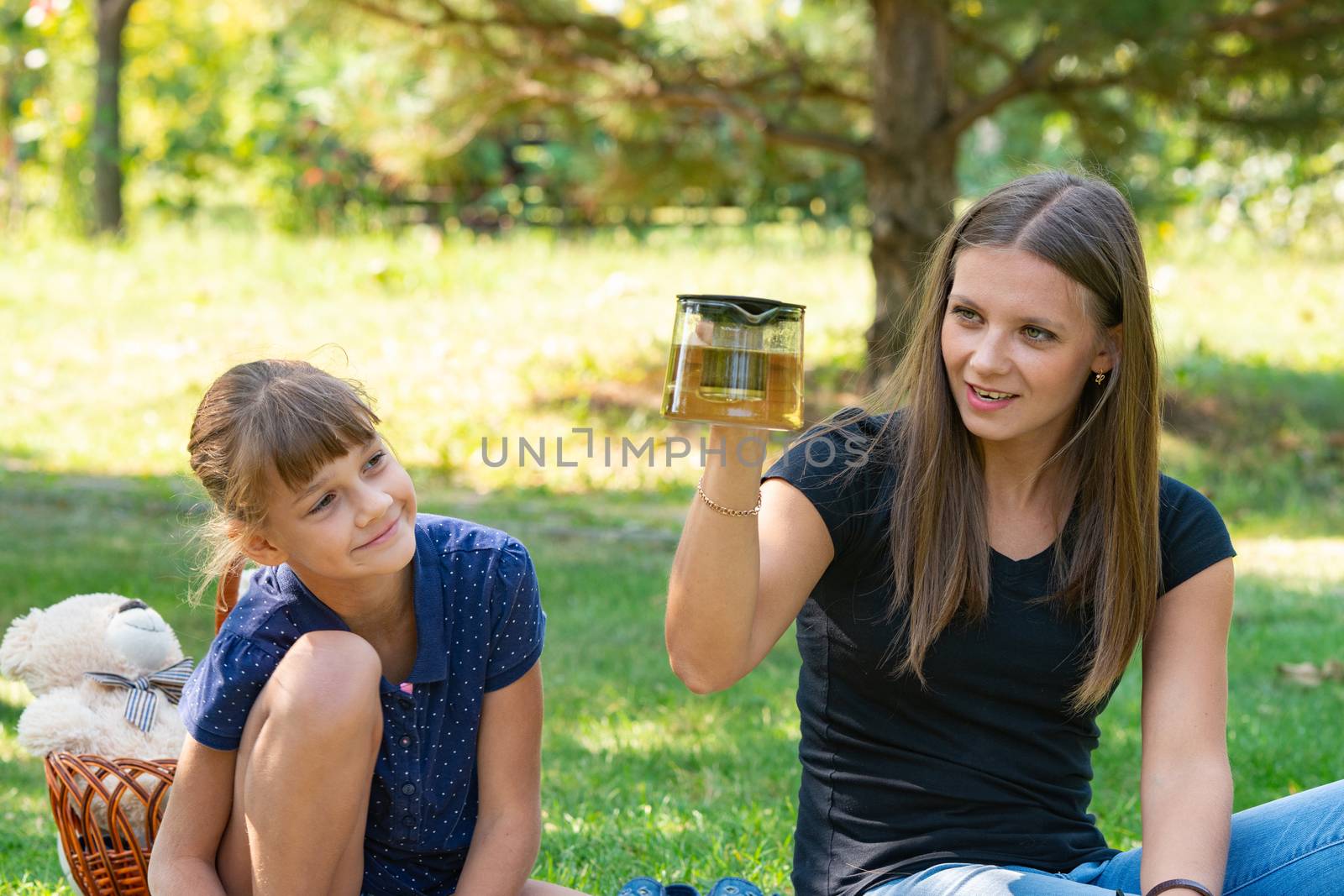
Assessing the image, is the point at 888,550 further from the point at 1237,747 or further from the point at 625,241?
the point at 625,241

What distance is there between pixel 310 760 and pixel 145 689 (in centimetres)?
83

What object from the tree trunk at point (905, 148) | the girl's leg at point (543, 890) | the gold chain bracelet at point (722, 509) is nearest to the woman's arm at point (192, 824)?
the girl's leg at point (543, 890)

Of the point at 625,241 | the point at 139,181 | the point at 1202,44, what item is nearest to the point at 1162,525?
the point at 1202,44

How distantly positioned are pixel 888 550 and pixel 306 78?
39.6 ft

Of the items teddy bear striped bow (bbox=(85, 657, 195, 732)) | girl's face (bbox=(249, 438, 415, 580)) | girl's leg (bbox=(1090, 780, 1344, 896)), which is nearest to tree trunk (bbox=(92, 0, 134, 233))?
teddy bear striped bow (bbox=(85, 657, 195, 732))

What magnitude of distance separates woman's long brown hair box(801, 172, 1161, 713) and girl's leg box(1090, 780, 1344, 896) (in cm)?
27

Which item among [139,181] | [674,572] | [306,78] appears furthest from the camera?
[139,181]

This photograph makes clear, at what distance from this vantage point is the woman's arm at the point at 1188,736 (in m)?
1.88

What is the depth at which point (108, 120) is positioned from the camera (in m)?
11.3

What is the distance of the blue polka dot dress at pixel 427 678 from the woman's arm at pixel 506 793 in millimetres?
20

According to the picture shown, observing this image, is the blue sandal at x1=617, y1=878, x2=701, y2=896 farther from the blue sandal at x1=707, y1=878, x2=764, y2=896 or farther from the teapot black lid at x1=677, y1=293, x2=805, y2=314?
the teapot black lid at x1=677, y1=293, x2=805, y2=314

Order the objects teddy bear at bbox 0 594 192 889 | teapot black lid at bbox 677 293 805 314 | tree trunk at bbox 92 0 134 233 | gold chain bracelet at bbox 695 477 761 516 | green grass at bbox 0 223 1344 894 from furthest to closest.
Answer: tree trunk at bbox 92 0 134 233, green grass at bbox 0 223 1344 894, teddy bear at bbox 0 594 192 889, gold chain bracelet at bbox 695 477 761 516, teapot black lid at bbox 677 293 805 314

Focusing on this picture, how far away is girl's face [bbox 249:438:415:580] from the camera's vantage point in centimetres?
189

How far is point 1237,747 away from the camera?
3389 mm
